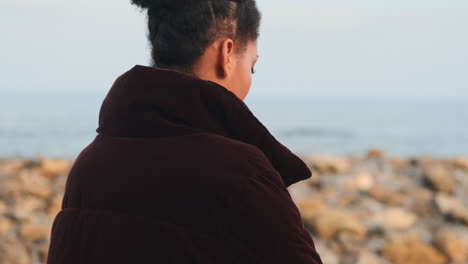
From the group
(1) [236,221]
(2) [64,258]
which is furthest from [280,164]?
(2) [64,258]

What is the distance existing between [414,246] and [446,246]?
0.98 ft

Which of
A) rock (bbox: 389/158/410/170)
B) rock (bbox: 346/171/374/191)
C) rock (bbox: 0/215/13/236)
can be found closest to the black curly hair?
rock (bbox: 0/215/13/236)

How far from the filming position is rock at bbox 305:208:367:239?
648 centimetres

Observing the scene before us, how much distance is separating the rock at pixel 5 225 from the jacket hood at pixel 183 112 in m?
5.41

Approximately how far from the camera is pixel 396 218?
22.8 ft

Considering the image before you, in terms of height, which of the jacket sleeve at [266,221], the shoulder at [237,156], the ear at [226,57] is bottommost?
the jacket sleeve at [266,221]

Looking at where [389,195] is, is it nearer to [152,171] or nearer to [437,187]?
[437,187]

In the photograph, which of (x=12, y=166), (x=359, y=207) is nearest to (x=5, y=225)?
(x=12, y=166)

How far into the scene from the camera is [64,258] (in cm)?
145

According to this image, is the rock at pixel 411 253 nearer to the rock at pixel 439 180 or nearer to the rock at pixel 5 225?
the rock at pixel 439 180

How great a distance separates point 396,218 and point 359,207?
39 cm

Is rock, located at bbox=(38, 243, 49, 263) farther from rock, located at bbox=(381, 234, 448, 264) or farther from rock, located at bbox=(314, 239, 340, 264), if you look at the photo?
rock, located at bbox=(381, 234, 448, 264)

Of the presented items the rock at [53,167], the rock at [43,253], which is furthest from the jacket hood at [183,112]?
the rock at [53,167]

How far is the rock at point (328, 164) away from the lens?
8062 millimetres
